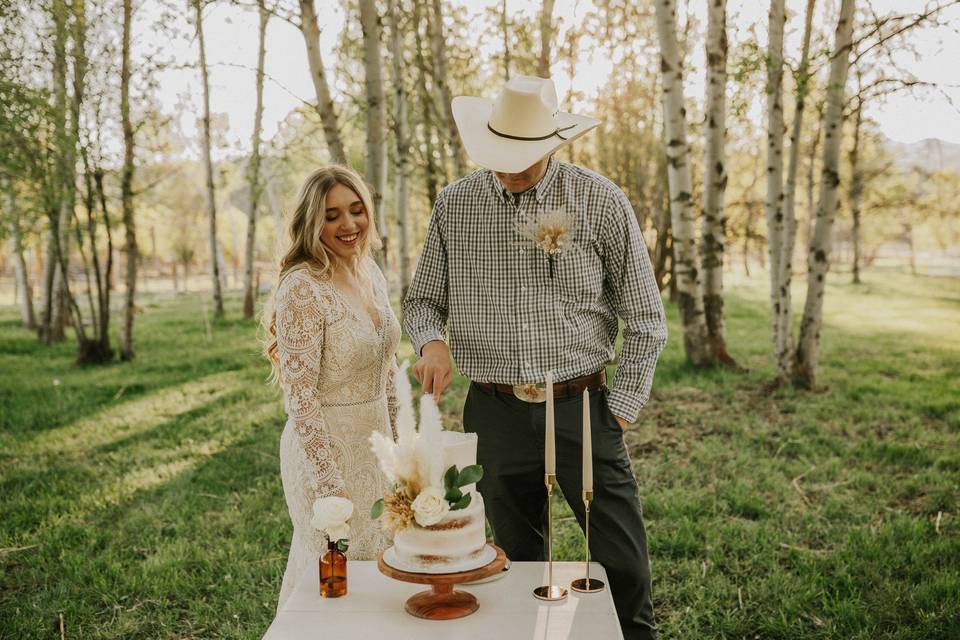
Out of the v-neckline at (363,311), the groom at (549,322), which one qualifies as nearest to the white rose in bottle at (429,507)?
the groom at (549,322)

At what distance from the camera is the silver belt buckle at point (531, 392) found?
2990 millimetres

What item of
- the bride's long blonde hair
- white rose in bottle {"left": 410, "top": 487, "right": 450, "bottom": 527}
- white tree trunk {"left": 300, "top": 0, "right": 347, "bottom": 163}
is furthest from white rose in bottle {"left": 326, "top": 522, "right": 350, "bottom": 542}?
white tree trunk {"left": 300, "top": 0, "right": 347, "bottom": 163}

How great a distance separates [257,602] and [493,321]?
8.22ft

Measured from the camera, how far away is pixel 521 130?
2.94 meters

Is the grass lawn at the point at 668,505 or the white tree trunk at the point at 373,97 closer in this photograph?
the grass lawn at the point at 668,505

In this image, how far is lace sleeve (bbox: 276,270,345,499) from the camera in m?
3.02

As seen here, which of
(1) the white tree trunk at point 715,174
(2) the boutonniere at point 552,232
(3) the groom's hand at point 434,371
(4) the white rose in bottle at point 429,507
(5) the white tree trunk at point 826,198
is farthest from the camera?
(1) the white tree trunk at point 715,174

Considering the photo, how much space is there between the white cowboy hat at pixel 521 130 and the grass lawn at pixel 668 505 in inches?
102

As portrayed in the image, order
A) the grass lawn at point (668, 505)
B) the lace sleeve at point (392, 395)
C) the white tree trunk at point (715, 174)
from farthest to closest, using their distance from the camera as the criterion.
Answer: the white tree trunk at point (715, 174), the grass lawn at point (668, 505), the lace sleeve at point (392, 395)

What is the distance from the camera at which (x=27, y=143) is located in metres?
11.5

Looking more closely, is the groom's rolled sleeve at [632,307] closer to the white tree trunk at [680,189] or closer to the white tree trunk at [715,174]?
the white tree trunk at [680,189]

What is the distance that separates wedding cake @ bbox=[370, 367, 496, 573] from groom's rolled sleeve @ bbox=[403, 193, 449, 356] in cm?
109

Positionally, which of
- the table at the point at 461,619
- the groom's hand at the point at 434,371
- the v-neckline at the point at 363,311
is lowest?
the table at the point at 461,619

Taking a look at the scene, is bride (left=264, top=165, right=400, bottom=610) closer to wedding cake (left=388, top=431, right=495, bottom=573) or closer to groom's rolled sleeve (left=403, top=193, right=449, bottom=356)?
groom's rolled sleeve (left=403, top=193, right=449, bottom=356)
